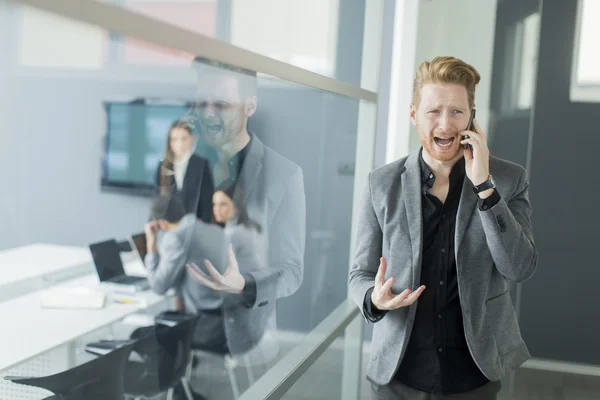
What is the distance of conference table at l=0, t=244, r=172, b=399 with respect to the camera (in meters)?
1.03

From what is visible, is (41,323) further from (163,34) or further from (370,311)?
(370,311)

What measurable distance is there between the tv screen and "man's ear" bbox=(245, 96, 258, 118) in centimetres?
38

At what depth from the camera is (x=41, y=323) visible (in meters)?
1.10

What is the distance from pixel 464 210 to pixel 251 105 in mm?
664

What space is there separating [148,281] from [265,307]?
2.16 ft

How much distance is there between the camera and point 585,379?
3.24 m

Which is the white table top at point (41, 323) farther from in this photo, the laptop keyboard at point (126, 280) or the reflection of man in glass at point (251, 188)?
the reflection of man in glass at point (251, 188)

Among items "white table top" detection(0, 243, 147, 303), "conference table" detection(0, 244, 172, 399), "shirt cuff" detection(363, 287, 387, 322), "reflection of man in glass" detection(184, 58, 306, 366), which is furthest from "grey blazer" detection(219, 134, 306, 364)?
"white table top" detection(0, 243, 147, 303)

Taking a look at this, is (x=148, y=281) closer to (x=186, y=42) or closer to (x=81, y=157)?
(x=81, y=157)

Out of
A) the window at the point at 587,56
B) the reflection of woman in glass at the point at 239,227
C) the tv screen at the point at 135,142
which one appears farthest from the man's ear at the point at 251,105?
the window at the point at 587,56

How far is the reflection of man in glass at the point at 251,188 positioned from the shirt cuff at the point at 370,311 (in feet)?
1.05

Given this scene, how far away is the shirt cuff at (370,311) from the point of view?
1.79m

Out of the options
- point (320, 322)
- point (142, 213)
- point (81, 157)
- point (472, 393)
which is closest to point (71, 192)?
point (81, 157)

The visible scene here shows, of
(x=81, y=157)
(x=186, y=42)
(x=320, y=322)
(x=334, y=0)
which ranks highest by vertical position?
(x=334, y=0)
